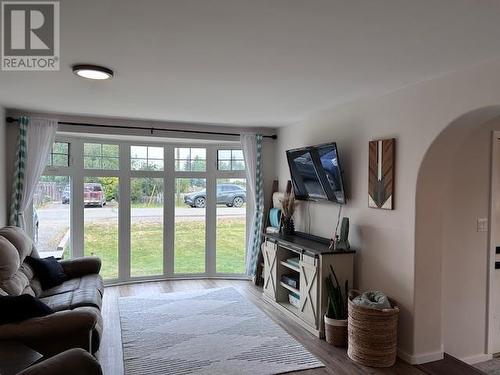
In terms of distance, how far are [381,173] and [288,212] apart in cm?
167

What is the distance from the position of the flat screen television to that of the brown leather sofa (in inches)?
98.9

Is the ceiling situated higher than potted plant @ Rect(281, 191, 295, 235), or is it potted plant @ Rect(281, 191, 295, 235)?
the ceiling

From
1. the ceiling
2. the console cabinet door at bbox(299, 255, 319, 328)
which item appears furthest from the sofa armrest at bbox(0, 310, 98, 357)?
the console cabinet door at bbox(299, 255, 319, 328)

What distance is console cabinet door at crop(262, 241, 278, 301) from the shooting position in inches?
175

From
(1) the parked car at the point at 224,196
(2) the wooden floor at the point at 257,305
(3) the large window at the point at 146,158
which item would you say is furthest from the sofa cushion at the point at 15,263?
(1) the parked car at the point at 224,196

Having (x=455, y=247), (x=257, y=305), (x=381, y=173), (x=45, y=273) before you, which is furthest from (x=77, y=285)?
(x=455, y=247)

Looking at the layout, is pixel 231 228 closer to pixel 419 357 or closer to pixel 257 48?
pixel 419 357

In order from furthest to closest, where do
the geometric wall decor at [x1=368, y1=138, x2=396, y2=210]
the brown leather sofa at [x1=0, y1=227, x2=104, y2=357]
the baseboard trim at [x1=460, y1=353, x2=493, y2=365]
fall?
the baseboard trim at [x1=460, y1=353, x2=493, y2=365]
the geometric wall decor at [x1=368, y1=138, x2=396, y2=210]
the brown leather sofa at [x1=0, y1=227, x2=104, y2=357]

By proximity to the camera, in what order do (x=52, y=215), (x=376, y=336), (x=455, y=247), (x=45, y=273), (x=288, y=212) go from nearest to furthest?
(x=376, y=336)
(x=455, y=247)
(x=45, y=273)
(x=288, y=212)
(x=52, y=215)

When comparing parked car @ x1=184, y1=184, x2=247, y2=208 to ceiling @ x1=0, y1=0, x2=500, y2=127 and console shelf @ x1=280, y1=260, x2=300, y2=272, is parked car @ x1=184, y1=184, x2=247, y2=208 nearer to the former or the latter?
console shelf @ x1=280, y1=260, x2=300, y2=272

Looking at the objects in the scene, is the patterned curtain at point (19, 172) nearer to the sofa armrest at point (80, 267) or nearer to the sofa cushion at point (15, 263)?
the sofa cushion at point (15, 263)

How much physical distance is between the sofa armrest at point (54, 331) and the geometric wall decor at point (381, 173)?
8.30ft

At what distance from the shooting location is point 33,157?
4.29m

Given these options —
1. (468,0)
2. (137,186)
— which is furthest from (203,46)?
(137,186)
